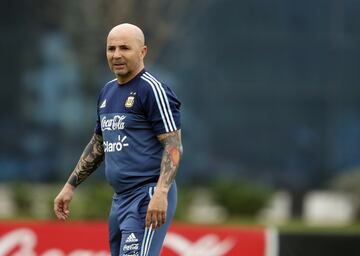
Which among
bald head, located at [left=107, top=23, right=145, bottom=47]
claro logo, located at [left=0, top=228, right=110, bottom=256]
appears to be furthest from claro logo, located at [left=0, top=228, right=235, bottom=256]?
bald head, located at [left=107, top=23, right=145, bottom=47]

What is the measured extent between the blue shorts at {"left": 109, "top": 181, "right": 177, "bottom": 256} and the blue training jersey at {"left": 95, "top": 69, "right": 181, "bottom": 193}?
0.26 ft

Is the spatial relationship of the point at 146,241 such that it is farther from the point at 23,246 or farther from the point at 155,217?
the point at 23,246

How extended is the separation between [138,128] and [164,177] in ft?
1.37

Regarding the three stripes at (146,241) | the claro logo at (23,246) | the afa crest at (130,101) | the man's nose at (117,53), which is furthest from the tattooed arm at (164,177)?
the claro logo at (23,246)

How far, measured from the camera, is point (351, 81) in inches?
1171

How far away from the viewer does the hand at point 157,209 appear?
7223 mm

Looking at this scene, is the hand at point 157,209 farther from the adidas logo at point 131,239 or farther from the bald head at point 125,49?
the bald head at point 125,49

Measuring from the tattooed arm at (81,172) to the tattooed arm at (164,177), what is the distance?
0.84 metres

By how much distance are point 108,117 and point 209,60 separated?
841 inches

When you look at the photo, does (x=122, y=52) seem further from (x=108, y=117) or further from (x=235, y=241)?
(x=235, y=241)

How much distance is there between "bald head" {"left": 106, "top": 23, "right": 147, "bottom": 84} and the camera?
Result: 7.48 meters

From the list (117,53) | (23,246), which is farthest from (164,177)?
(23,246)

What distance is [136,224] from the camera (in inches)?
295

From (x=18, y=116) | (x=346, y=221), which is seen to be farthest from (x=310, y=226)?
(x=18, y=116)
